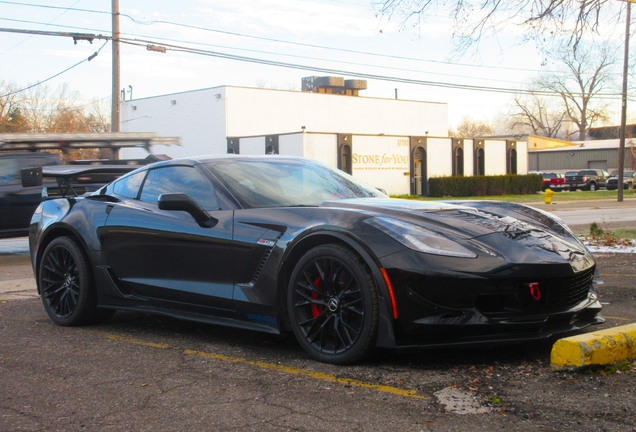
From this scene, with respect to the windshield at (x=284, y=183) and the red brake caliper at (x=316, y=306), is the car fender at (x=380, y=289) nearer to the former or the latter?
the red brake caliper at (x=316, y=306)

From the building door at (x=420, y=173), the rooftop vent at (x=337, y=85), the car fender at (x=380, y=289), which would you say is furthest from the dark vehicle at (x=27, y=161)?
the rooftop vent at (x=337, y=85)

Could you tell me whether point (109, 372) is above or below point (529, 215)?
below

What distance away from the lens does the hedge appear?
47.2 m

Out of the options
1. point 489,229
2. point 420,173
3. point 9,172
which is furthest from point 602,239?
point 420,173

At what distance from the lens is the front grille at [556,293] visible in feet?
13.8

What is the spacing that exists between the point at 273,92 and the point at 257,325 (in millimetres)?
50144

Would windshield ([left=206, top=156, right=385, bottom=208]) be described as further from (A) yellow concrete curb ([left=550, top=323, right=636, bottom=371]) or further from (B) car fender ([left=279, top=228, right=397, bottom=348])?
(A) yellow concrete curb ([left=550, top=323, right=636, bottom=371])

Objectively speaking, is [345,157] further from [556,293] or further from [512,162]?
[556,293]

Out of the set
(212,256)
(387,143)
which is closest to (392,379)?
(212,256)

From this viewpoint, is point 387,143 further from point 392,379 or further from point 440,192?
point 392,379

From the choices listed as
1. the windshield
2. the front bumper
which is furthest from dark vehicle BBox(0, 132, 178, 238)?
the front bumper

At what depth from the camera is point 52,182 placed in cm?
1312

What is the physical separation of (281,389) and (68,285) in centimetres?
297

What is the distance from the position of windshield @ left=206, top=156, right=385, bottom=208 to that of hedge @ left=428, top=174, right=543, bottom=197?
41.9m
